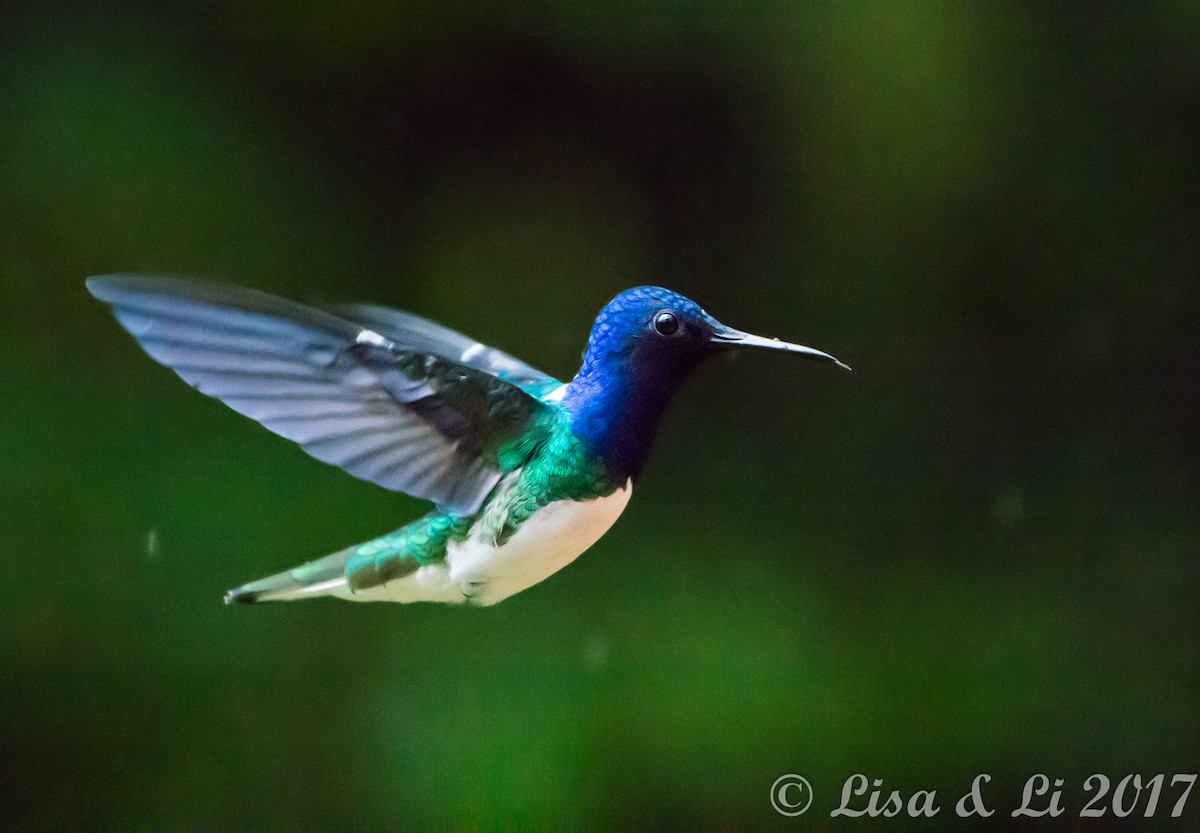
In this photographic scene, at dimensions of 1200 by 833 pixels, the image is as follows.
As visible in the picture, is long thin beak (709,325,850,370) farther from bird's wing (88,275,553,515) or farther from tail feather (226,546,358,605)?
tail feather (226,546,358,605)

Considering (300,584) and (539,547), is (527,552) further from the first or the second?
(300,584)

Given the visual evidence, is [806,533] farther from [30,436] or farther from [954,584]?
[30,436]

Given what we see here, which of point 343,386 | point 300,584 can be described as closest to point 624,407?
point 343,386

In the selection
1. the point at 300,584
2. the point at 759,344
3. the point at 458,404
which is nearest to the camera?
the point at 759,344

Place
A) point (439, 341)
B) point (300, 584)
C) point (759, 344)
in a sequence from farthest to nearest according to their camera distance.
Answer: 1. point (439, 341)
2. point (300, 584)
3. point (759, 344)

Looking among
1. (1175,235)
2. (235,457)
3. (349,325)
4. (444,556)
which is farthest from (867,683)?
(349,325)

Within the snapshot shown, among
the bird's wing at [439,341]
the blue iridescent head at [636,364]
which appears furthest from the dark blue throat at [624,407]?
the bird's wing at [439,341]

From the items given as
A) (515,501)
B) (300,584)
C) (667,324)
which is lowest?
(300,584)

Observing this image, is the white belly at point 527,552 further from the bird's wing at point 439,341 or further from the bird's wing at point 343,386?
the bird's wing at point 439,341
